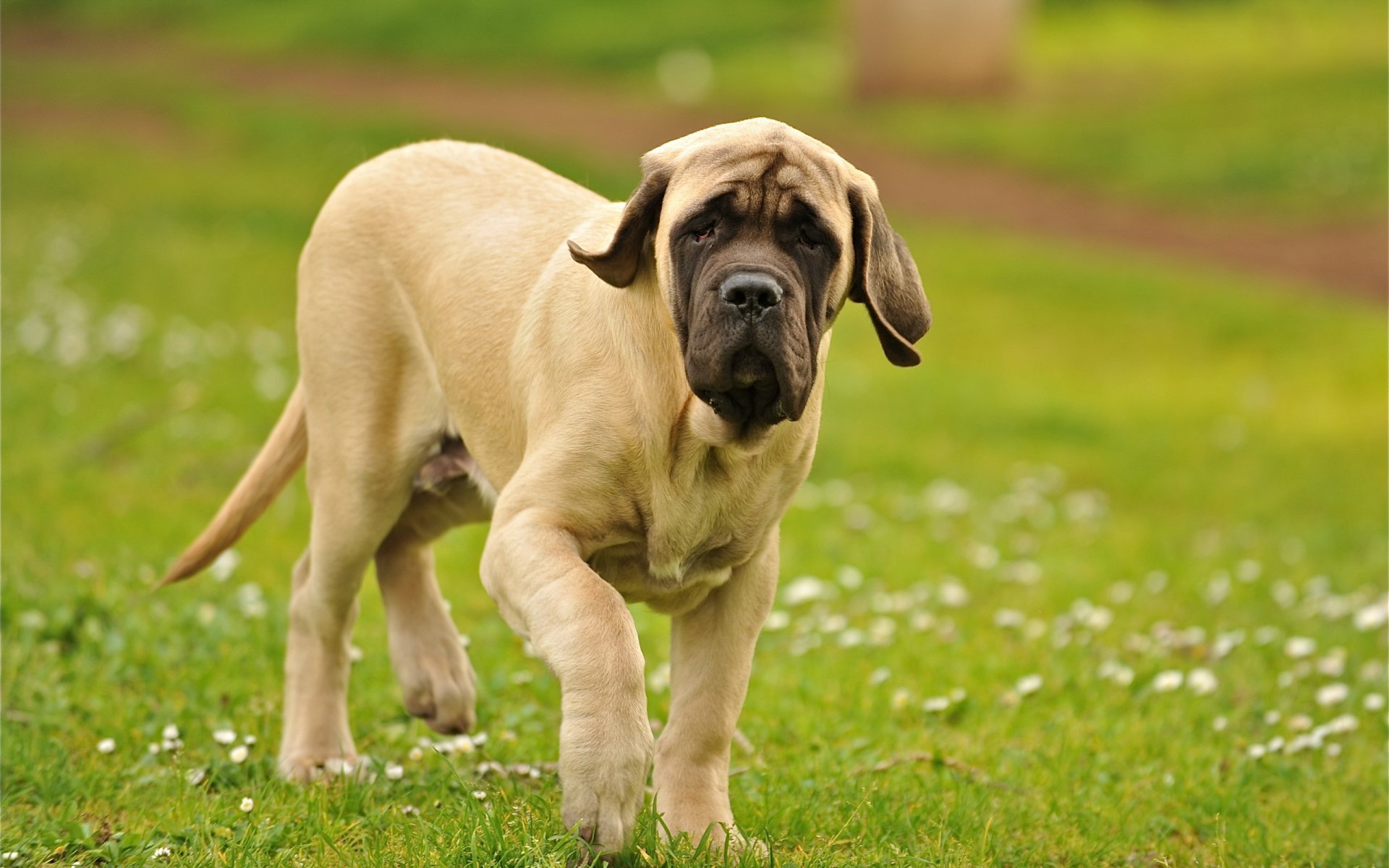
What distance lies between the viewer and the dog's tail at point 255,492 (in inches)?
211

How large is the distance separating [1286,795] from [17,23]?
3161 cm

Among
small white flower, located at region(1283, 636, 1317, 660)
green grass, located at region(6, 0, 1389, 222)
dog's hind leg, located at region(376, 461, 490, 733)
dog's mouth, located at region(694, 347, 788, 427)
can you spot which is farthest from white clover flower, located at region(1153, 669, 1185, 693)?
green grass, located at region(6, 0, 1389, 222)

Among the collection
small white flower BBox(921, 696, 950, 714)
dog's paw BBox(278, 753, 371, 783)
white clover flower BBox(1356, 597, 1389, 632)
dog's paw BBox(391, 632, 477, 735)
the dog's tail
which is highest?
the dog's tail

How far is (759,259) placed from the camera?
371 centimetres

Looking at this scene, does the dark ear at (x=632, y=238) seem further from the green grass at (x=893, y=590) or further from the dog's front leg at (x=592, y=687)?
the green grass at (x=893, y=590)

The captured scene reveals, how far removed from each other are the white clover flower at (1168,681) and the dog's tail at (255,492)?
3257mm

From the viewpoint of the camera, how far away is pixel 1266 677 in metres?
6.46

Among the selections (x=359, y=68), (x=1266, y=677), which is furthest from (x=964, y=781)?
(x=359, y=68)

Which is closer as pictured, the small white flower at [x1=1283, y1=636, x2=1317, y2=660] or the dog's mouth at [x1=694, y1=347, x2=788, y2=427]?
the dog's mouth at [x1=694, y1=347, x2=788, y2=427]

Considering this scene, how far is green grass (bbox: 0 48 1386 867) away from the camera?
179 inches

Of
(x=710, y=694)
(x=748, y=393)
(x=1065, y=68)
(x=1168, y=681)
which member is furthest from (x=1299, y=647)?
(x=1065, y=68)

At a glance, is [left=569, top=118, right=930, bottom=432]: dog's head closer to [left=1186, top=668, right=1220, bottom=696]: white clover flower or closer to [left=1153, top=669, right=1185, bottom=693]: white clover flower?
[left=1153, top=669, right=1185, bottom=693]: white clover flower

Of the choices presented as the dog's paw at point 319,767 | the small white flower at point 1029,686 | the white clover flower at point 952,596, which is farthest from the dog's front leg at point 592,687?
the white clover flower at point 952,596

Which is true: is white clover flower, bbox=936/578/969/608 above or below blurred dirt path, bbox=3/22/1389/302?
above
